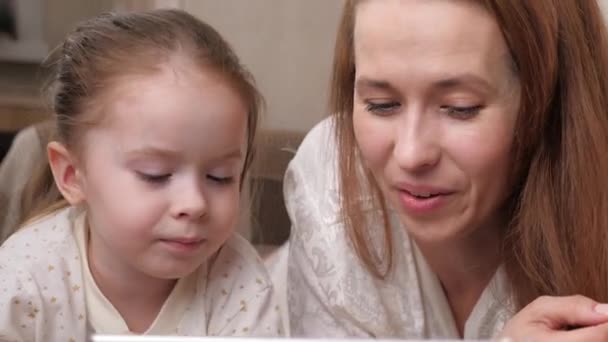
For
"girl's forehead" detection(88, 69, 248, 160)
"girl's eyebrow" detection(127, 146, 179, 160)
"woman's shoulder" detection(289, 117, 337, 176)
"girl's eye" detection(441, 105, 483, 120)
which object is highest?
"girl's eye" detection(441, 105, 483, 120)

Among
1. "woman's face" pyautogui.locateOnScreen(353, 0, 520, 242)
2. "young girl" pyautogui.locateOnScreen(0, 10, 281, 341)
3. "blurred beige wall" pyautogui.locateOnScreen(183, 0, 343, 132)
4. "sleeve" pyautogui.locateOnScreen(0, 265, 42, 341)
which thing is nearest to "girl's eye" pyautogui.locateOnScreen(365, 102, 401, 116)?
"woman's face" pyautogui.locateOnScreen(353, 0, 520, 242)

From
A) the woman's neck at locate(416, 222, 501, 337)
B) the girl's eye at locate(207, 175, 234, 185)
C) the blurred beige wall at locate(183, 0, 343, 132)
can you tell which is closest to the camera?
the girl's eye at locate(207, 175, 234, 185)

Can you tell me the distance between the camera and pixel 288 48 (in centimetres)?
126

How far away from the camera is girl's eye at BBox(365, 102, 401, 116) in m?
0.75

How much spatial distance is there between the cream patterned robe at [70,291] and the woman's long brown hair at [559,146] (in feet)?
0.77

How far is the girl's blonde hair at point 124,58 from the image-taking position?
2.74ft

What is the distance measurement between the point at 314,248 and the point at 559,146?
297mm

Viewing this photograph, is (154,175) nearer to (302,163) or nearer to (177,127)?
(177,127)

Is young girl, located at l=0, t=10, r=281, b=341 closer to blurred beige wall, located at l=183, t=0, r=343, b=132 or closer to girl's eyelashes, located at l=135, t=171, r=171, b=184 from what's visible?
girl's eyelashes, located at l=135, t=171, r=171, b=184

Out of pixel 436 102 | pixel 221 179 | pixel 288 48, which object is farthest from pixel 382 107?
pixel 288 48

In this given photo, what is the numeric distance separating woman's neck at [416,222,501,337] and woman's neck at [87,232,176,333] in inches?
11.2

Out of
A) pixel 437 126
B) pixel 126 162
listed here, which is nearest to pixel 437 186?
Answer: pixel 437 126

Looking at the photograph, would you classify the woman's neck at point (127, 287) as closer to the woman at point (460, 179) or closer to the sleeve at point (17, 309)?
A: the sleeve at point (17, 309)

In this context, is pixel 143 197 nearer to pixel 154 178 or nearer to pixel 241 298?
pixel 154 178
